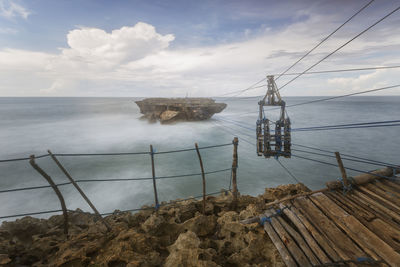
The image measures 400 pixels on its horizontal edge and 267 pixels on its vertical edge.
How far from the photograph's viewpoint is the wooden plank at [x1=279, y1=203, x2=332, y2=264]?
168 inches

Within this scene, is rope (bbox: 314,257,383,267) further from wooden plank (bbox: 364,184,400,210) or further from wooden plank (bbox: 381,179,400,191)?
wooden plank (bbox: 381,179,400,191)

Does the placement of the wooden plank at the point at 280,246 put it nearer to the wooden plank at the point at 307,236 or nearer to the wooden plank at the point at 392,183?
the wooden plank at the point at 307,236

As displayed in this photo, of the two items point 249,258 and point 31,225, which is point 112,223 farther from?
point 249,258

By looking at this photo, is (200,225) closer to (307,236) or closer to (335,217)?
(307,236)

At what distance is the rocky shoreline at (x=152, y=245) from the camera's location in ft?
14.6

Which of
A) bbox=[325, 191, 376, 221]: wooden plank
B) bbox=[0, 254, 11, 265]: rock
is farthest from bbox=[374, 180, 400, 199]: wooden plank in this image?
Result: bbox=[0, 254, 11, 265]: rock

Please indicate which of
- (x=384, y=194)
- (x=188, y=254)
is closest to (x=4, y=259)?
(x=188, y=254)

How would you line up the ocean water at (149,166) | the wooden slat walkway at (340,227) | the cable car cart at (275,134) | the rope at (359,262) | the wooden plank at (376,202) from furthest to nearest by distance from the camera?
1. the ocean water at (149,166)
2. the cable car cart at (275,134)
3. the wooden plank at (376,202)
4. the wooden slat walkway at (340,227)
5. the rope at (359,262)

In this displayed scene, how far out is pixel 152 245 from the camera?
5.16 metres

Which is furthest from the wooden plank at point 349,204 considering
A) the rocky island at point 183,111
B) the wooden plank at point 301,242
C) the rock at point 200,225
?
the rocky island at point 183,111

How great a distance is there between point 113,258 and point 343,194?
782cm

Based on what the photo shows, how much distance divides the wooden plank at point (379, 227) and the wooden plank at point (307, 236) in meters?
1.69

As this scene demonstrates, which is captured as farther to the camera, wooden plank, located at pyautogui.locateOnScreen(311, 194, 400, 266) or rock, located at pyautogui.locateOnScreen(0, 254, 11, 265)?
rock, located at pyautogui.locateOnScreen(0, 254, 11, 265)

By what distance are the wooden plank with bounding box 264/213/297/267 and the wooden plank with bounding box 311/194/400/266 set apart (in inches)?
72.4
